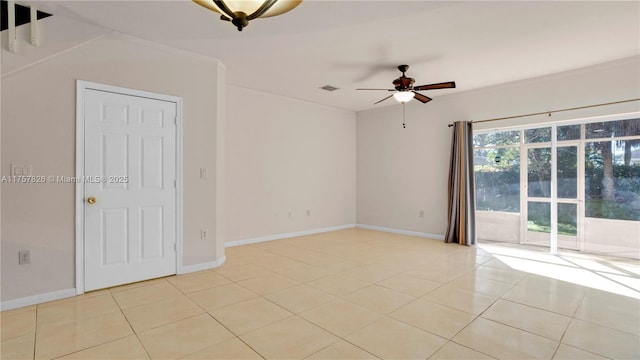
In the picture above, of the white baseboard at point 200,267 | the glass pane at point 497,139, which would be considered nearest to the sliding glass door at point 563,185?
the glass pane at point 497,139

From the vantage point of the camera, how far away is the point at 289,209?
6367mm

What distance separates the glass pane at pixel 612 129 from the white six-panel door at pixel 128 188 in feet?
19.5

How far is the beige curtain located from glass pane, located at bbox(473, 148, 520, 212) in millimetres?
314

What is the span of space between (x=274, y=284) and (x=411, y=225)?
3.94 m

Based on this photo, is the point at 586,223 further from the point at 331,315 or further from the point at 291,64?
the point at 291,64

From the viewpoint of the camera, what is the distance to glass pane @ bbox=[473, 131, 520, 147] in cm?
550

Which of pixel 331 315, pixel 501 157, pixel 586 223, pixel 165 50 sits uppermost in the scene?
pixel 165 50

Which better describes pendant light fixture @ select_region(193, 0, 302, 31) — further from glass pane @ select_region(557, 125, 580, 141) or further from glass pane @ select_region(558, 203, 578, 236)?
glass pane @ select_region(558, 203, 578, 236)

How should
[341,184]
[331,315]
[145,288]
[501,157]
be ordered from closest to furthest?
[331,315] → [145,288] → [501,157] → [341,184]

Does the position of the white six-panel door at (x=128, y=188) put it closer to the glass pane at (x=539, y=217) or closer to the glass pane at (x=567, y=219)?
the glass pane at (x=539, y=217)

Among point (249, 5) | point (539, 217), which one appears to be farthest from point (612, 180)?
point (249, 5)

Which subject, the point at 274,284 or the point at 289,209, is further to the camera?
the point at 289,209

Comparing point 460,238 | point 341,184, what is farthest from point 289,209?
point 460,238

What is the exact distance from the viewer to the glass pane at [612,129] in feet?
14.6
